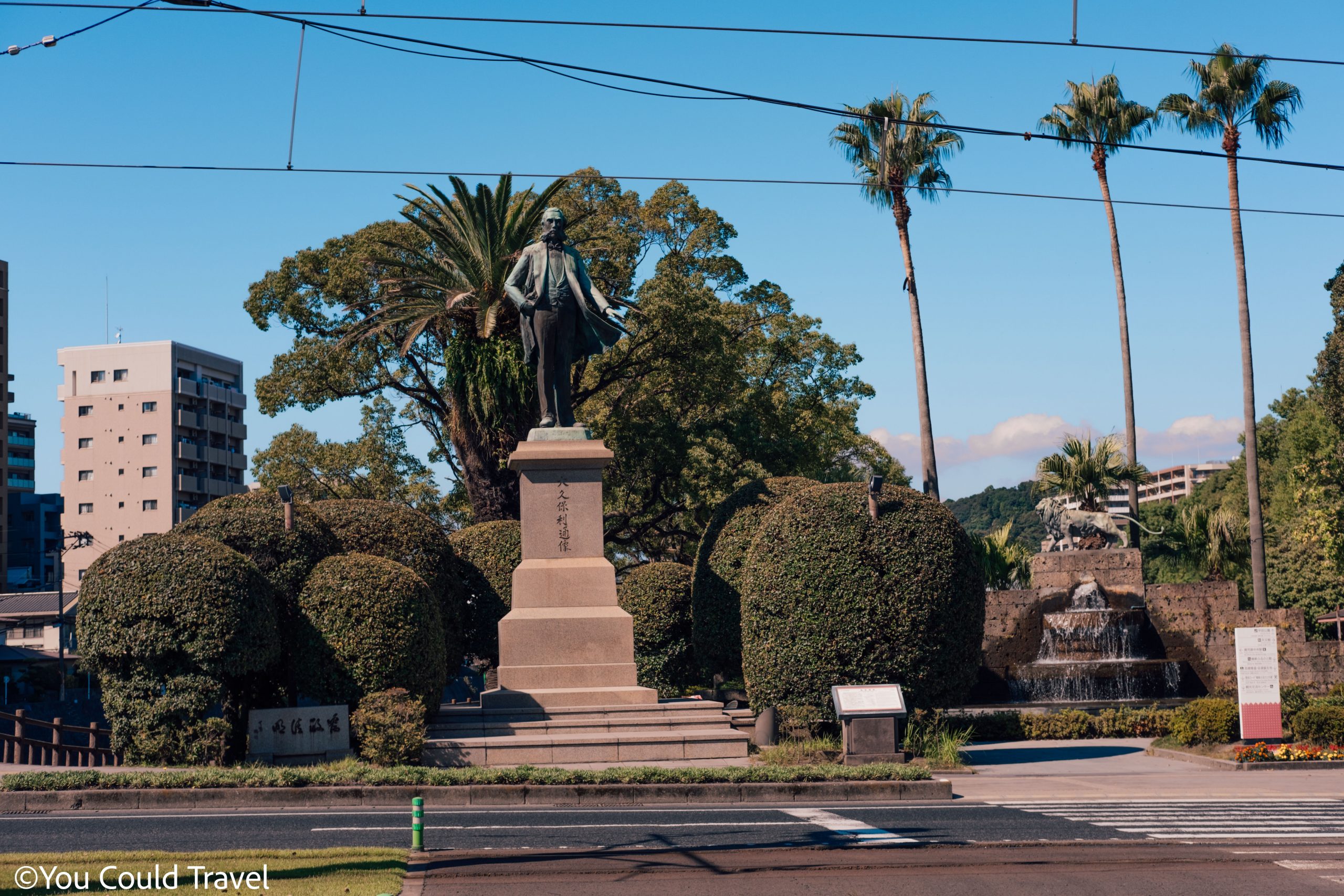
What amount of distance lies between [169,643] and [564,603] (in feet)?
22.1

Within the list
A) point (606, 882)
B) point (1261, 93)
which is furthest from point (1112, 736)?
point (1261, 93)

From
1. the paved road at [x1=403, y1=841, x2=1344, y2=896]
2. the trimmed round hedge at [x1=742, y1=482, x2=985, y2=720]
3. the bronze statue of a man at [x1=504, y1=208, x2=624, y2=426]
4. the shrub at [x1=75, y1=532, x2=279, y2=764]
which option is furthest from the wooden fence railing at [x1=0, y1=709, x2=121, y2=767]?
the paved road at [x1=403, y1=841, x2=1344, y2=896]

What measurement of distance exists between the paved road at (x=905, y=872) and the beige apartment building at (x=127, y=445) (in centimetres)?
9327

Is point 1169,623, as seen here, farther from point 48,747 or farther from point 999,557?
point 48,747

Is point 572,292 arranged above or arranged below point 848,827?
above

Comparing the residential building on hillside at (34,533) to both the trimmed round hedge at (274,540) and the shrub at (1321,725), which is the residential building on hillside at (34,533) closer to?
the trimmed round hedge at (274,540)

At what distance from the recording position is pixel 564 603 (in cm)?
2216

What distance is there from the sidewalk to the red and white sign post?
1390 mm

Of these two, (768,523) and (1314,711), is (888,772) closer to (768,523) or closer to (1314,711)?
(768,523)

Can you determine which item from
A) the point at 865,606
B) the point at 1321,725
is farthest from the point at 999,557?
the point at 865,606

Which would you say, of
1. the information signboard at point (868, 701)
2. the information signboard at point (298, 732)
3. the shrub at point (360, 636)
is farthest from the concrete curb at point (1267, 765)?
the information signboard at point (298, 732)

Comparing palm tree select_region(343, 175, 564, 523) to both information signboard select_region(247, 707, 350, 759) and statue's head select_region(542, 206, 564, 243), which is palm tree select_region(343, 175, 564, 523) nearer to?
statue's head select_region(542, 206, 564, 243)

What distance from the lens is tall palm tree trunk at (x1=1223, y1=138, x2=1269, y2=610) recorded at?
37.3 meters

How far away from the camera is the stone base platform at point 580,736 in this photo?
62.8 feet
